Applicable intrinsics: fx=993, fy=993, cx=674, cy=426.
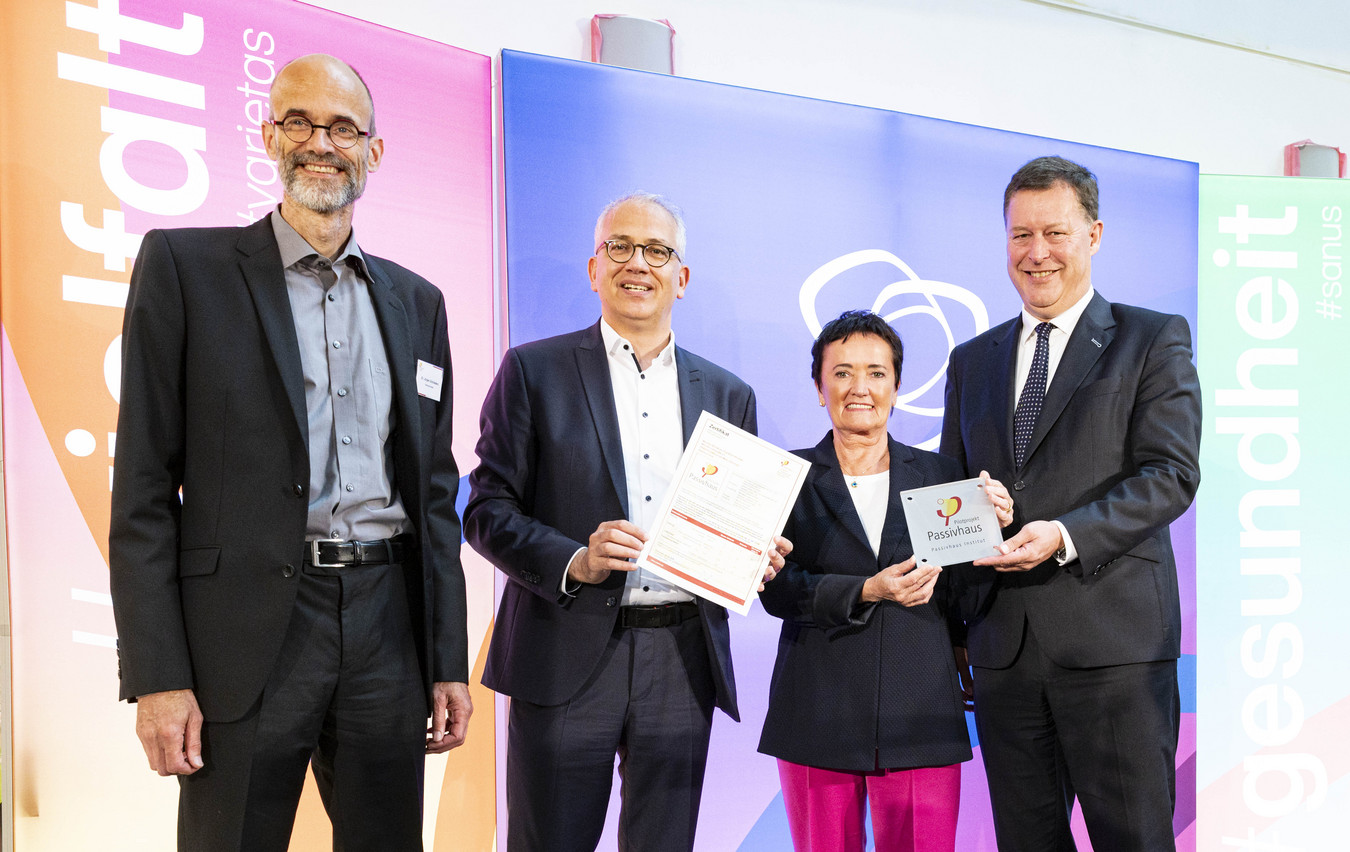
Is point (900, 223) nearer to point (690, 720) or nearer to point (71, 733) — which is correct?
point (690, 720)

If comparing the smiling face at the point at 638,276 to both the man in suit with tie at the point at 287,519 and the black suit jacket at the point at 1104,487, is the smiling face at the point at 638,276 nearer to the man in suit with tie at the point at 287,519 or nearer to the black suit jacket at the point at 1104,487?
the man in suit with tie at the point at 287,519

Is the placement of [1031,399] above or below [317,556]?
above

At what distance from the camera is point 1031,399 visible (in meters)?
2.92

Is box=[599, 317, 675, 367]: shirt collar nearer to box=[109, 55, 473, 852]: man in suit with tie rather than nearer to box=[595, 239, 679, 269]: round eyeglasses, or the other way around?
box=[595, 239, 679, 269]: round eyeglasses

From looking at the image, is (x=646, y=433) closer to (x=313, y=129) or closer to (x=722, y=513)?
(x=722, y=513)

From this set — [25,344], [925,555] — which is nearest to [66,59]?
[25,344]

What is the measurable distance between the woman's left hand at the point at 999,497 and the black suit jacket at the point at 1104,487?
0.16m

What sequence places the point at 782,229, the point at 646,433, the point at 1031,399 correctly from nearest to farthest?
the point at 646,433 < the point at 1031,399 < the point at 782,229

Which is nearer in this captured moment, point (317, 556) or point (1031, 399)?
point (317, 556)

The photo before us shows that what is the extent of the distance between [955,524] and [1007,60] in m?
3.30

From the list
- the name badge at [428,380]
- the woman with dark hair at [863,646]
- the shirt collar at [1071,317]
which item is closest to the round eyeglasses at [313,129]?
the name badge at [428,380]

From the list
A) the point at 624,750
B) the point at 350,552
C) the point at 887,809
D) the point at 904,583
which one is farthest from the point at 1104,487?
the point at 350,552

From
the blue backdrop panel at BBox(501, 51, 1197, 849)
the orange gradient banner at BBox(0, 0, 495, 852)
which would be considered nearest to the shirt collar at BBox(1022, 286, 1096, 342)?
the blue backdrop panel at BBox(501, 51, 1197, 849)

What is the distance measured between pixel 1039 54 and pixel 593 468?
3718mm
